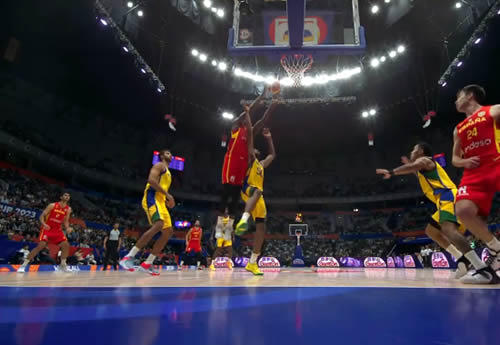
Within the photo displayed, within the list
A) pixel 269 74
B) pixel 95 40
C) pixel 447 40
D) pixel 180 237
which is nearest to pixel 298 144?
pixel 269 74

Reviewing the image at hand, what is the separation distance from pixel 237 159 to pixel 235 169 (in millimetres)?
164

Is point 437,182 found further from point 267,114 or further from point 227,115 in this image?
point 227,115

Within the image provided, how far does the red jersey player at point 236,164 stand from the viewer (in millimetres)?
4750

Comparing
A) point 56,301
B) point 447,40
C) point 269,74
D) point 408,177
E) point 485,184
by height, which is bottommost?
point 56,301

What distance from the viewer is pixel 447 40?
1466 centimetres

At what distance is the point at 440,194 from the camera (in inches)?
167

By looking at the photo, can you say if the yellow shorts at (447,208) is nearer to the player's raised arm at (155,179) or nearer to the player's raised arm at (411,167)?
the player's raised arm at (411,167)

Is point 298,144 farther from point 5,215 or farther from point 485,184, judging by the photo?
point 485,184

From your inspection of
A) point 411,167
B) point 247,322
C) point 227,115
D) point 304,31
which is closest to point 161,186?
point 411,167

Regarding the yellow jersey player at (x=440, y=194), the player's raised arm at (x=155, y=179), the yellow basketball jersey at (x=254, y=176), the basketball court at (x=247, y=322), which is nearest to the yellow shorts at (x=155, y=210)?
the player's raised arm at (x=155, y=179)

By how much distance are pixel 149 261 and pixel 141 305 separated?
409cm

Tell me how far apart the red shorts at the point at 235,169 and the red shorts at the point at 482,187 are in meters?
2.87

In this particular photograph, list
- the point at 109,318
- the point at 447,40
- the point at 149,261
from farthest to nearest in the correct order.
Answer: the point at 447,40
the point at 149,261
the point at 109,318

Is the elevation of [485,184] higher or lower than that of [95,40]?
lower
